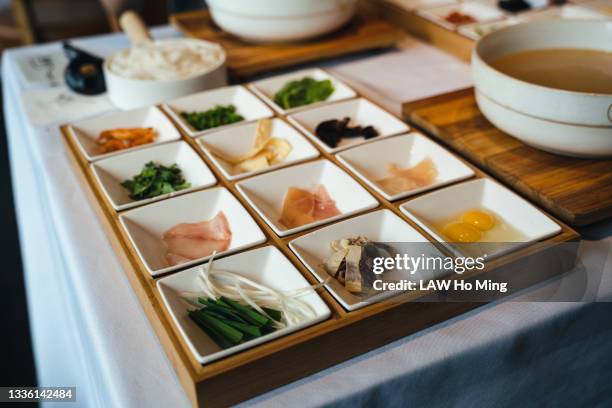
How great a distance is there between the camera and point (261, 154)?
0.98 metres

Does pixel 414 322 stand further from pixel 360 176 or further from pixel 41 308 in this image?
pixel 41 308

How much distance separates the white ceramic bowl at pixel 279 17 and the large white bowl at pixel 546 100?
0.43 m

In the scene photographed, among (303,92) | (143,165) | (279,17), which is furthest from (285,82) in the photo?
(143,165)

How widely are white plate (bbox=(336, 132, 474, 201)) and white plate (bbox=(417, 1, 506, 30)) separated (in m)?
0.58

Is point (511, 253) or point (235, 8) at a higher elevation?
point (235, 8)

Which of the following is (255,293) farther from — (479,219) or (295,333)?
(479,219)

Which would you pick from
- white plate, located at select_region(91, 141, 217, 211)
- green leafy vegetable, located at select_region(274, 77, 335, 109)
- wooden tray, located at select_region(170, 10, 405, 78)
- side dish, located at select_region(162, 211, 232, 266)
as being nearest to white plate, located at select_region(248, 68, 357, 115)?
green leafy vegetable, located at select_region(274, 77, 335, 109)

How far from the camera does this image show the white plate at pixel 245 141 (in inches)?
37.8

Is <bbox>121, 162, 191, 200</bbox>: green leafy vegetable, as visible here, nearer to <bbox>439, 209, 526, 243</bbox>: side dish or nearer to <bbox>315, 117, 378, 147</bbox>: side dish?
<bbox>315, 117, 378, 147</bbox>: side dish

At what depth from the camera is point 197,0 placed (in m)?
2.88

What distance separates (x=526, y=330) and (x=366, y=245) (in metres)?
0.20

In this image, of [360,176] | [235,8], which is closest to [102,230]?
[360,176]

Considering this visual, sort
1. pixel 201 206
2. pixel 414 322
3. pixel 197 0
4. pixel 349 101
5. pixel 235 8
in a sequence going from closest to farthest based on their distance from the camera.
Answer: pixel 414 322
pixel 201 206
pixel 349 101
pixel 235 8
pixel 197 0

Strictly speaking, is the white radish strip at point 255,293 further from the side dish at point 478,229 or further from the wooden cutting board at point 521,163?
the wooden cutting board at point 521,163
